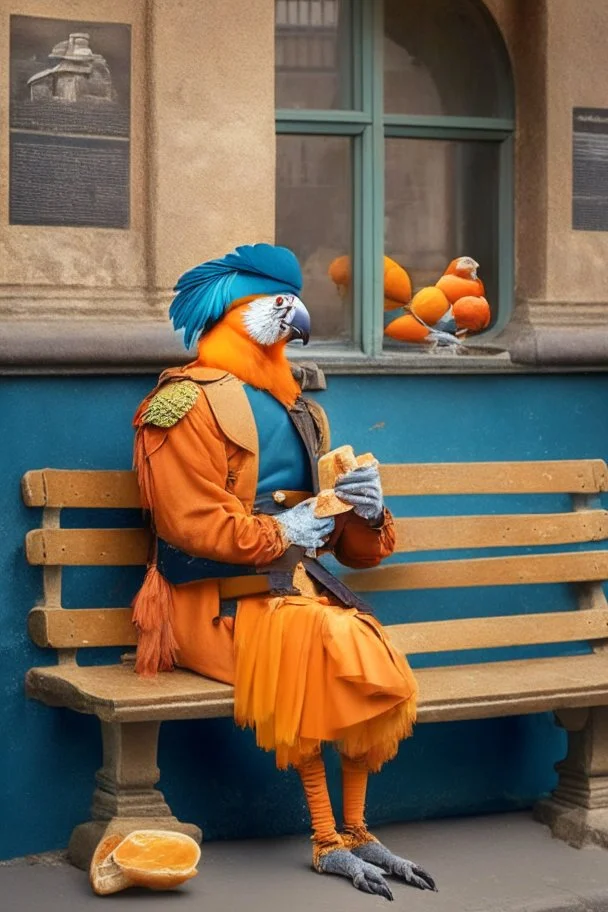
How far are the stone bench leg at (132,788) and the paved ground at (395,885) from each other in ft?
0.60

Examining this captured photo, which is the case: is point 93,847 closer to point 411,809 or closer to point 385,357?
point 411,809

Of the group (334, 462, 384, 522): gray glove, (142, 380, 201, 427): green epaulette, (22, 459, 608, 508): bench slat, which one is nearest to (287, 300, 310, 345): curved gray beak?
(142, 380, 201, 427): green epaulette

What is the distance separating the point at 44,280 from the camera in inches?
242

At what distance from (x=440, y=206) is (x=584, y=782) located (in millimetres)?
2070

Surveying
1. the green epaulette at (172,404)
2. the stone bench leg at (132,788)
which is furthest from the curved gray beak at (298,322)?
the stone bench leg at (132,788)

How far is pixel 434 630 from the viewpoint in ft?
21.1

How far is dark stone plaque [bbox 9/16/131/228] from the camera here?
6117 mm

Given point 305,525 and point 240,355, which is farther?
point 240,355

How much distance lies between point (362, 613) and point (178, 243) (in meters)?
1.37

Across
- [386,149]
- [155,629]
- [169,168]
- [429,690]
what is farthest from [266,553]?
[386,149]

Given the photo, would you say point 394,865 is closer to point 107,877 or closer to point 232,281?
point 107,877

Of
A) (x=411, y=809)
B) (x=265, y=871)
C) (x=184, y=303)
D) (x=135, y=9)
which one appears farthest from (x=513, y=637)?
(x=135, y=9)

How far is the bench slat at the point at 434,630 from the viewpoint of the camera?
604cm

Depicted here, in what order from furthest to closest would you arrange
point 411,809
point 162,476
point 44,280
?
point 411,809 → point 44,280 → point 162,476
